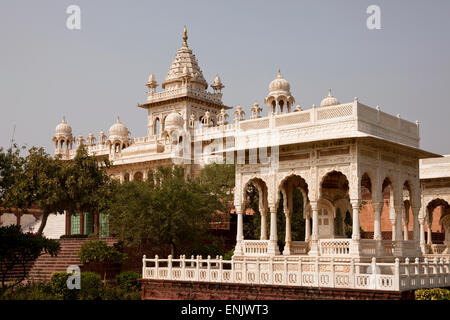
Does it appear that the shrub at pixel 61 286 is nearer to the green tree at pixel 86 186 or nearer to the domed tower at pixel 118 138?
the green tree at pixel 86 186

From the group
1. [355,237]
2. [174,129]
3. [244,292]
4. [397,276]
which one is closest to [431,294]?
[397,276]

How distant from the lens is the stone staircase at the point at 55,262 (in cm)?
2759

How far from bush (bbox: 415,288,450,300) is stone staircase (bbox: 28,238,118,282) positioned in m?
15.6

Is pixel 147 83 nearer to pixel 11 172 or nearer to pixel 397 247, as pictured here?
pixel 11 172

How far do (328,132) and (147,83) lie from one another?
44.1m

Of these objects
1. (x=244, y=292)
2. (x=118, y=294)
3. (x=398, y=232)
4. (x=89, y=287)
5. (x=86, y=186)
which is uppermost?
(x=86, y=186)

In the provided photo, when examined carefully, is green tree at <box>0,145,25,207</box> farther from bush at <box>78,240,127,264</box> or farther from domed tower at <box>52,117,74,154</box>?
domed tower at <box>52,117,74,154</box>

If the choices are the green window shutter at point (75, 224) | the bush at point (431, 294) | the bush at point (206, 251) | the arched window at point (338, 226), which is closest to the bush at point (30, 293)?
the bush at point (206, 251)

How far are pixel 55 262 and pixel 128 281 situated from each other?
13.4 feet

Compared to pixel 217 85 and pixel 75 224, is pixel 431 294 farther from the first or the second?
pixel 217 85

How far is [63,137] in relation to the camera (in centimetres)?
6138

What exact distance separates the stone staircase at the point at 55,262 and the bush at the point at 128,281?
2031 mm

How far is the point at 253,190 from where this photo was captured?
123 ft

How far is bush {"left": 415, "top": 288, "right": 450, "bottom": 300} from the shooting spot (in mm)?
18984
